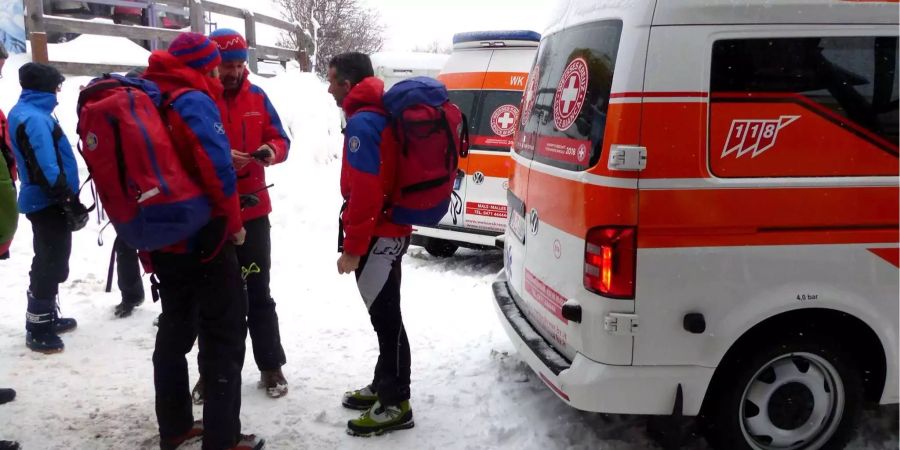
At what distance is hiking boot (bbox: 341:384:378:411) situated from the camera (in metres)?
3.71

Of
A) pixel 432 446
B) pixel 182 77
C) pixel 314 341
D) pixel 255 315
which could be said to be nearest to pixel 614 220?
pixel 432 446

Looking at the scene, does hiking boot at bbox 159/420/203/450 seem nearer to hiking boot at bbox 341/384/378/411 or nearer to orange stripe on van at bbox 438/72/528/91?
hiking boot at bbox 341/384/378/411

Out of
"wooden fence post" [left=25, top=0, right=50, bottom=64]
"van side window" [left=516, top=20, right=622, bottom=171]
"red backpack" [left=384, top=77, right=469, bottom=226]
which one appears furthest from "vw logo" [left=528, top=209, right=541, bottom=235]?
"wooden fence post" [left=25, top=0, right=50, bottom=64]

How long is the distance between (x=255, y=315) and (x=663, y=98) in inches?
98.8

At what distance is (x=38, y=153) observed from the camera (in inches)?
169

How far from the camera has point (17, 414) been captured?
3.60m

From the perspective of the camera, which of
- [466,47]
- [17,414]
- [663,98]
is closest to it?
[663,98]

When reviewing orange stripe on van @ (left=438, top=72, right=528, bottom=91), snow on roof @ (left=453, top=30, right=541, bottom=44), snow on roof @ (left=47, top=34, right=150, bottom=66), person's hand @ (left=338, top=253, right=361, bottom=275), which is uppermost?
snow on roof @ (left=47, top=34, right=150, bottom=66)

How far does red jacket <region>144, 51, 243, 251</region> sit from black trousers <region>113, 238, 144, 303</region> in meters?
2.73

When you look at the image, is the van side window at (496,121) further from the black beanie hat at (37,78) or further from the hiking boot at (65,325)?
the hiking boot at (65,325)

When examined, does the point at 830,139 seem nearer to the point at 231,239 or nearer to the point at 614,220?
the point at 614,220

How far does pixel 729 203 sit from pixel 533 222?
101 centimetres

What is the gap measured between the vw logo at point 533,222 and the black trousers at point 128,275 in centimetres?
340

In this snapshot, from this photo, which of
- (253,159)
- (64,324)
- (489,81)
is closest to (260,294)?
(253,159)
